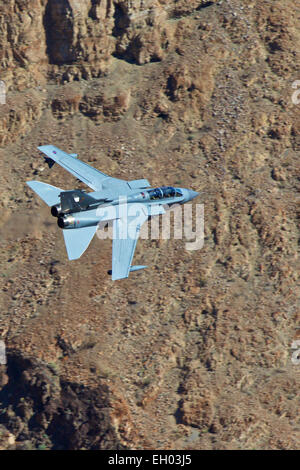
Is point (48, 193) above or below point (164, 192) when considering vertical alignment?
above

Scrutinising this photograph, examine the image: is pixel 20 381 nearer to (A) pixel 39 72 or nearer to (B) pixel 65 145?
(B) pixel 65 145

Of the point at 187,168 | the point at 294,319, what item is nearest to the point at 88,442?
the point at 294,319

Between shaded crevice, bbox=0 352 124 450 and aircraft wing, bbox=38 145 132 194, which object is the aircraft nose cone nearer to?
aircraft wing, bbox=38 145 132 194

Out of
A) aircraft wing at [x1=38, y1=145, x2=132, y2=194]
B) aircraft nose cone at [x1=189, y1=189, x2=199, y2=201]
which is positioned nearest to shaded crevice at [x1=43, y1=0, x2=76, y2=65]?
aircraft wing at [x1=38, y1=145, x2=132, y2=194]

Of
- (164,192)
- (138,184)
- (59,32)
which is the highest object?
(59,32)

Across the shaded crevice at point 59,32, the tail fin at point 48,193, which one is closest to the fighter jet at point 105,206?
the tail fin at point 48,193

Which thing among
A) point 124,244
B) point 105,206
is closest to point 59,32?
→ point 105,206

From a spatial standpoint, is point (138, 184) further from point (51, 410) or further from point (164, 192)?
point (51, 410)
